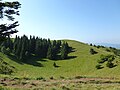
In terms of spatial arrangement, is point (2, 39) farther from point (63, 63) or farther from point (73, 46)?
point (73, 46)

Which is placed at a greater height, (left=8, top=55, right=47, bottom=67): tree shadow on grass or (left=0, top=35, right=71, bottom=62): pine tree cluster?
(left=0, top=35, right=71, bottom=62): pine tree cluster

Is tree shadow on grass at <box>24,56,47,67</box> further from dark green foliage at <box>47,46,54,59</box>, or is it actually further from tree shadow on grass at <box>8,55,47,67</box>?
dark green foliage at <box>47,46,54,59</box>

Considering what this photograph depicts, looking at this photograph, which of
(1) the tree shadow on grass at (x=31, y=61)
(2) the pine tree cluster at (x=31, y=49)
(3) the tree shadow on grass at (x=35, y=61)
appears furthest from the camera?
(2) the pine tree cluster at (x=31, y=49)

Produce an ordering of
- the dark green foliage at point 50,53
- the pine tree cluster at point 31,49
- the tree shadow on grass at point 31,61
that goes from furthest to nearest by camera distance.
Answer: the dark green foliage at point 50,53 → the pine tree cluster at point 31,49 → the tree shadow on grass at point 31,61

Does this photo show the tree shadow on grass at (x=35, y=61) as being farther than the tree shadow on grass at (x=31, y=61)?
Yes

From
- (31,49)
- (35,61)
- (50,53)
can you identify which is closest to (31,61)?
(35,61)

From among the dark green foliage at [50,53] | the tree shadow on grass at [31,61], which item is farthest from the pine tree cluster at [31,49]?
the tree shadow on grass at [31,61]

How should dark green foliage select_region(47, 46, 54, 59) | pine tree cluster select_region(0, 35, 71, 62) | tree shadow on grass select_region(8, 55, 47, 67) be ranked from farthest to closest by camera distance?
dark green foliage select_region(47, 46, 54, 59) < pine tree cluster select_region(0, 35, 71, 62) < tree shadow on grass select_region(8, 55, 47, 67)

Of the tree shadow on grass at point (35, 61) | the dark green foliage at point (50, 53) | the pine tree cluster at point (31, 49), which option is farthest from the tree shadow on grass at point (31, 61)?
the dark green foliage at point (50, 53)

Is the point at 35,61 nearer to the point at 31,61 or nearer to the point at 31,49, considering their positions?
the point at 31,61

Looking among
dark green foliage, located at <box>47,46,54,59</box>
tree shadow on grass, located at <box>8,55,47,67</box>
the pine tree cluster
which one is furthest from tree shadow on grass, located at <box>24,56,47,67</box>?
dark green foliage, located at <box>47,46,54,59</box>

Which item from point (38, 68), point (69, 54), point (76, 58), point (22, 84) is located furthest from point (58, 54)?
point (22, 84)

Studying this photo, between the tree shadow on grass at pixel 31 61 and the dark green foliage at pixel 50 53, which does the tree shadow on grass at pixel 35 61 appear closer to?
the tree shadow on grass at pixel 31 61

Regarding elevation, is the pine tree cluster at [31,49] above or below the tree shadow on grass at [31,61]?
above
